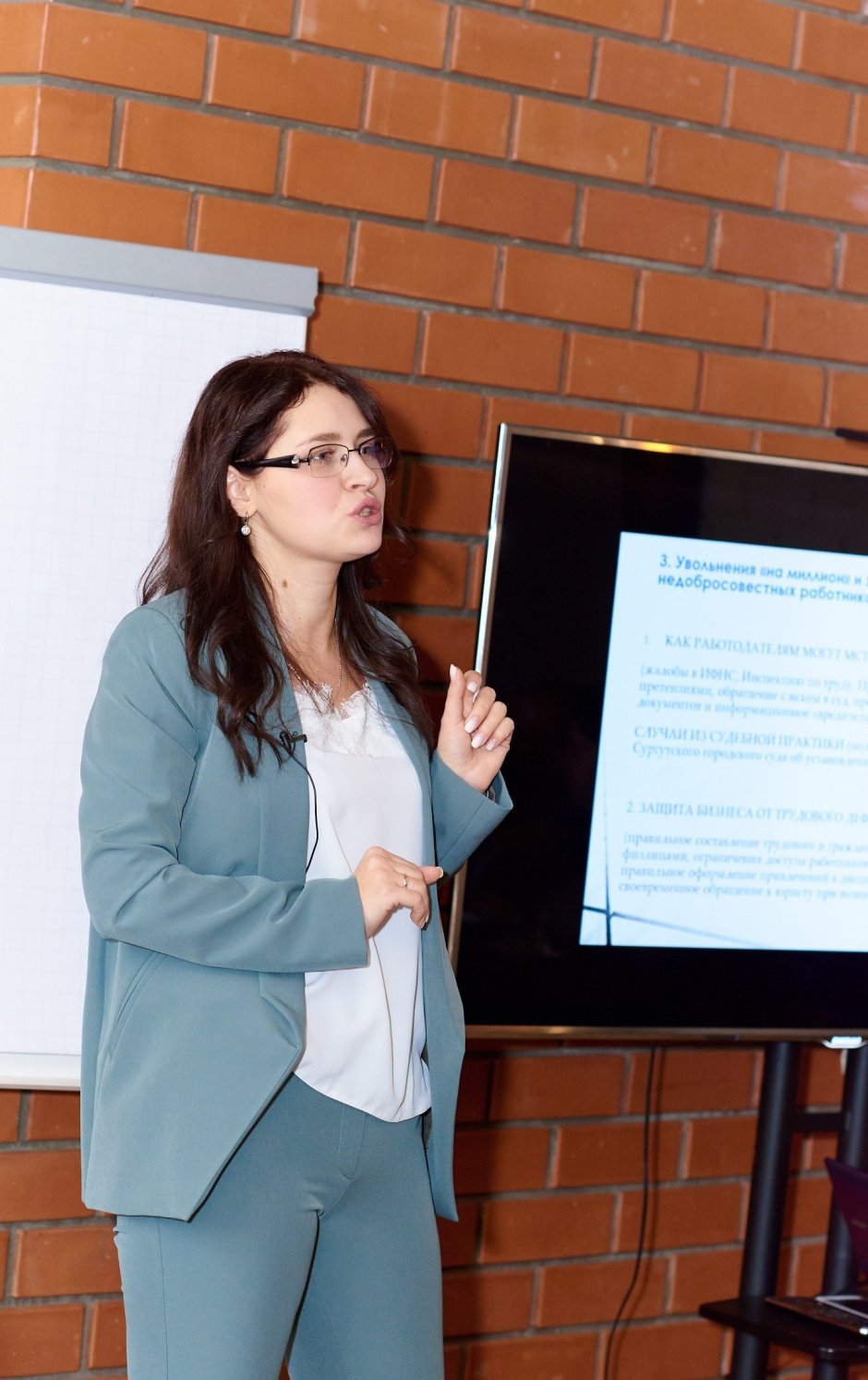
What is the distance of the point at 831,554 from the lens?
208 centimetres

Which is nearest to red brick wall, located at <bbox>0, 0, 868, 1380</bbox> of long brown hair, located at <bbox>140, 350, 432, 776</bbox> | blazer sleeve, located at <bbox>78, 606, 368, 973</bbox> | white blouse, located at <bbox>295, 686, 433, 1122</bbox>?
long brown hair, located at <bbox>140, 350, 432, 776</bbox>

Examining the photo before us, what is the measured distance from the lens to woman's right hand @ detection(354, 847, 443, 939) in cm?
146

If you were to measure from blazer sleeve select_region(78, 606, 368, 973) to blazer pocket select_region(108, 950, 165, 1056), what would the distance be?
1.3 inches

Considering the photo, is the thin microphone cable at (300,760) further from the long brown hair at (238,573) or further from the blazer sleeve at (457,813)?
the blazer sleeve at (457,813)

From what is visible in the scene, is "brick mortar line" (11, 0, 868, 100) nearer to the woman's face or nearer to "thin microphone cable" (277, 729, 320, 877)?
the woman's face

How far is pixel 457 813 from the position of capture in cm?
171

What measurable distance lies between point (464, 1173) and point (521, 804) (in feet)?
2.13

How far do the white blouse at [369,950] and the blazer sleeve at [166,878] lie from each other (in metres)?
0.08

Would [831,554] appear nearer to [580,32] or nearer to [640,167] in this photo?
[640,167]

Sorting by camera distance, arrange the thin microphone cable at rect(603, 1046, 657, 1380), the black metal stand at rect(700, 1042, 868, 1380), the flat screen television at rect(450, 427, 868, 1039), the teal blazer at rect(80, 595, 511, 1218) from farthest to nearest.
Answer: the thin microphone cable at rect(603, 1046, 657, 1380) < the black metal stand at rect(700, 1042, 868, 1380) < the flat screen television at rect(450, 427, 868, 1039) < the teal blazer at rect(80, 595, 511, 1218)

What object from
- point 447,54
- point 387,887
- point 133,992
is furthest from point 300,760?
point 447,54

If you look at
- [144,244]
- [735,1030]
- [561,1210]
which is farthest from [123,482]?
[561,1210]

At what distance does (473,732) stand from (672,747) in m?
0.41

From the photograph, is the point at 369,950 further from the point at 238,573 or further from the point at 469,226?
the point at 469,226
